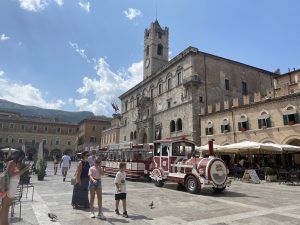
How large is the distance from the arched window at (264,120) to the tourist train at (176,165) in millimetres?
11806

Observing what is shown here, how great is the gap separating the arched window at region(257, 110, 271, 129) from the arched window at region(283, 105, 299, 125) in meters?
1.51

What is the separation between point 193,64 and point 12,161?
1121 inches

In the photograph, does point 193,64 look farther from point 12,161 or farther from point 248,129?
point 12,161

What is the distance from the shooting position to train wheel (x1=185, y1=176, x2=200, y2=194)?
12.0 meters

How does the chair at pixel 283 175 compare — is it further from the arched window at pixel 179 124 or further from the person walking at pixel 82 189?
the arched window at pixel 179 124

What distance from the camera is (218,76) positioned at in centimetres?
3356

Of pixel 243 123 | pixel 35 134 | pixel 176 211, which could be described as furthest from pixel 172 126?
pixel 35 134

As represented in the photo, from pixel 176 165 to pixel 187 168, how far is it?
2.93 ft

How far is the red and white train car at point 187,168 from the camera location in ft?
38.9

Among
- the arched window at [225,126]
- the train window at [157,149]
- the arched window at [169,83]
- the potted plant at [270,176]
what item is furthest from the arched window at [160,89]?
the train window at [157,149]

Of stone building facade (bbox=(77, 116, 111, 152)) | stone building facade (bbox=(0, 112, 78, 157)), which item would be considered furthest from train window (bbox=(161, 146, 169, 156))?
stone building facade (bbox=(0, 112, 78, 157))

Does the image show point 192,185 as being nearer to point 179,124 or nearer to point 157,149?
point 157,149

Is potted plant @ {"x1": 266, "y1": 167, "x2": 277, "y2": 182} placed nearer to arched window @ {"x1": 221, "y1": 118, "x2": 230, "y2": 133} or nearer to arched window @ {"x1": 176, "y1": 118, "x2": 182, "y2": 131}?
arched window @ {"x1": 221, "y1": 118, "x2": 230, "y2": 133}

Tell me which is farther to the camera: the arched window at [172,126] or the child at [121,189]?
the arched window at [172,126]
